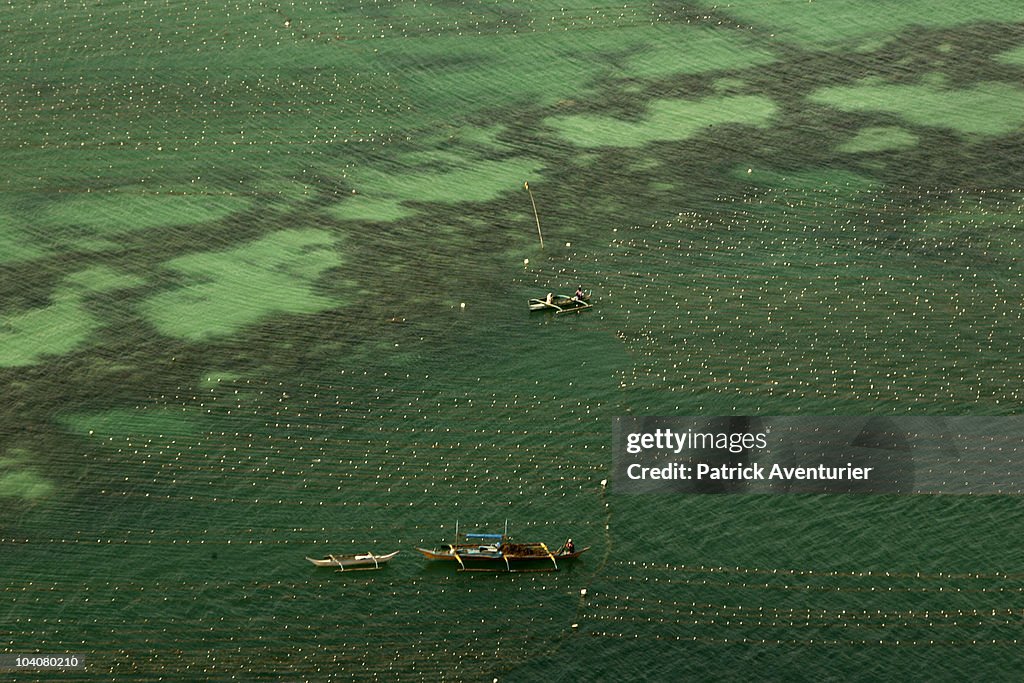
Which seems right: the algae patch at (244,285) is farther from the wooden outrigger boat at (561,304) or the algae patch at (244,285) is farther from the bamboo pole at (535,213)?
the bamboo pole at (535,213)

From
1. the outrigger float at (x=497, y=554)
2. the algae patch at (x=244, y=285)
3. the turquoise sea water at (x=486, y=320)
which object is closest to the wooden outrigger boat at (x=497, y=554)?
the outrigger float at (x=497, y=554)

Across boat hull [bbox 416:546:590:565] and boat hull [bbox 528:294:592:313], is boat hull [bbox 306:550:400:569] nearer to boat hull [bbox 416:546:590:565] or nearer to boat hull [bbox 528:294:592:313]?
boat hull [bbox 416:546:590:565]

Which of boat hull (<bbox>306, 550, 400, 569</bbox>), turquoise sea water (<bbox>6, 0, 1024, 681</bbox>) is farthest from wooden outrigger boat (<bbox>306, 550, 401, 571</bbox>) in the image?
turquoise sea water (<bbox>6, 0, 1024, 681</bbox>)

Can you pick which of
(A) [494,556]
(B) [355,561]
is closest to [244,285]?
(B) [355,561]

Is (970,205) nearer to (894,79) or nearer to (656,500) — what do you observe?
(894,79)

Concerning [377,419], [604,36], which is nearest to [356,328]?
[377,419]

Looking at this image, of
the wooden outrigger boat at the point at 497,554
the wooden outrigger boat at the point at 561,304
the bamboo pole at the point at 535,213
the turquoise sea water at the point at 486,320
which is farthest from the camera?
the bamboo pole at the point at 535,213

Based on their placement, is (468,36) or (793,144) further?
(468,36)
